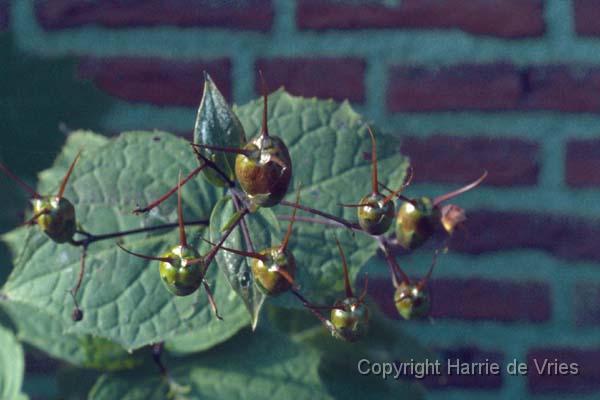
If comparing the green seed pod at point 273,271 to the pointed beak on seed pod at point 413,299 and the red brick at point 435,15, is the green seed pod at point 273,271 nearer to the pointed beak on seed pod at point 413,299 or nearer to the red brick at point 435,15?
the pointed beak on seed pod at point 413,299

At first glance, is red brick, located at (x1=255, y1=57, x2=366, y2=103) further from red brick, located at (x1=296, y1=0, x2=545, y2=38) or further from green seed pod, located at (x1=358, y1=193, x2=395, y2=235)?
green seed pod, located at (x1=358, y1=193, x2=395, y2=235)

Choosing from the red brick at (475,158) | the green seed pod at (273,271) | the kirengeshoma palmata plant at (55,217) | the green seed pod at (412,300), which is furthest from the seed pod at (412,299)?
the red brick at (475,158)

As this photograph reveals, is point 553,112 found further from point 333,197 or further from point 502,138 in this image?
point 333,197

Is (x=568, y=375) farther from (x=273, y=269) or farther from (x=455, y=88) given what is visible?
(x=273, y=269)

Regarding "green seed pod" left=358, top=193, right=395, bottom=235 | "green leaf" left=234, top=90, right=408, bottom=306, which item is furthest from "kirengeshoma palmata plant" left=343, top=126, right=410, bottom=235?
"green leaf" left=234, top=90, right=408, bottom=306

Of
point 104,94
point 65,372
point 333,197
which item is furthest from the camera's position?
point 104,94

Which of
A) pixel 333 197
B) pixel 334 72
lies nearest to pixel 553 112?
pixel 334 72
